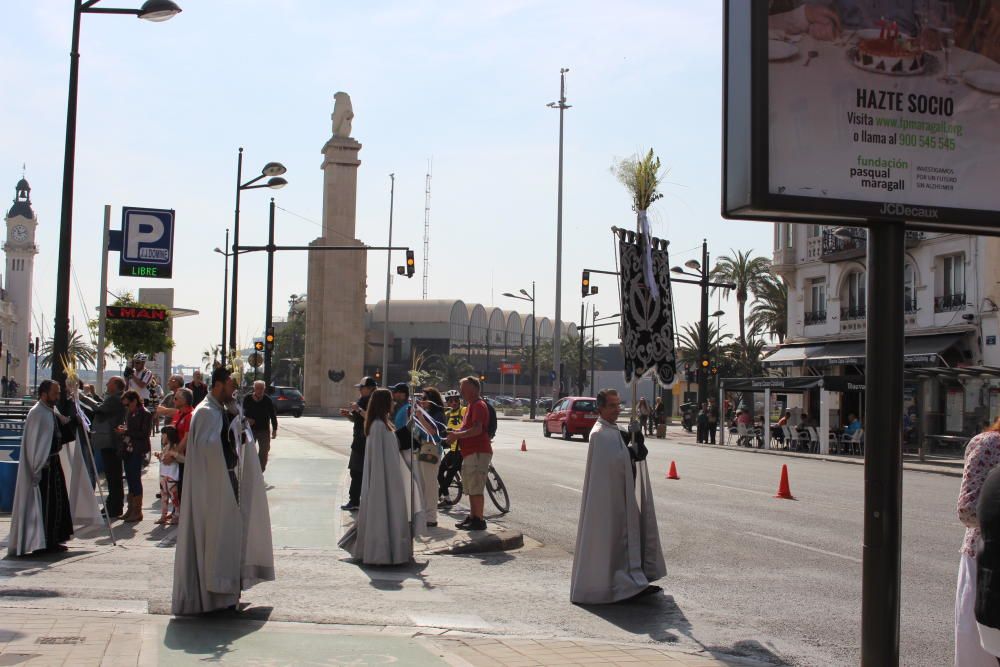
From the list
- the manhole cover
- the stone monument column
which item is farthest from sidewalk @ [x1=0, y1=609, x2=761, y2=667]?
the stone monument column

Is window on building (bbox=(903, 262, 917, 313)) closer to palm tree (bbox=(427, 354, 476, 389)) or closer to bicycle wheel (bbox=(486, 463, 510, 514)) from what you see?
bicycle wheel (bbox=(486, 463, 510, 514))

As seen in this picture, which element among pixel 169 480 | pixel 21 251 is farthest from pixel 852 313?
pixel 21 251

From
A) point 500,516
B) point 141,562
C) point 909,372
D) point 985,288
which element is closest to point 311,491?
point 500,516

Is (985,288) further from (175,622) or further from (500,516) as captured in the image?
(175,622)

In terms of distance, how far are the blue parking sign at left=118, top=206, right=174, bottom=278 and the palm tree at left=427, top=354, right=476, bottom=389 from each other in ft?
273

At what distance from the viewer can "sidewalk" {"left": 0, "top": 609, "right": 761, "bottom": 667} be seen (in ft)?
20.1

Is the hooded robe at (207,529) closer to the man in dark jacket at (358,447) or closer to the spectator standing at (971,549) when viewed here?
the spectator standing at (971,549)

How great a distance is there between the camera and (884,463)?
5.12 meters

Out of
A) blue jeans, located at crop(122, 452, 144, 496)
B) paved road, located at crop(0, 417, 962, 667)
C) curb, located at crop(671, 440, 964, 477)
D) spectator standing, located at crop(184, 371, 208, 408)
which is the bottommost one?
curb, located at crop(671, 440, 964, 477)

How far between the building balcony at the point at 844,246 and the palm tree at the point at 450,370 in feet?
212

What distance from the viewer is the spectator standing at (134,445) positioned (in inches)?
510

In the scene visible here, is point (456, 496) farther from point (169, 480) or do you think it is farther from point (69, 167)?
point (69, 167)

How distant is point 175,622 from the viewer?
7203 mm

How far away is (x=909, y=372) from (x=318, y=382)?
38.6 meters
